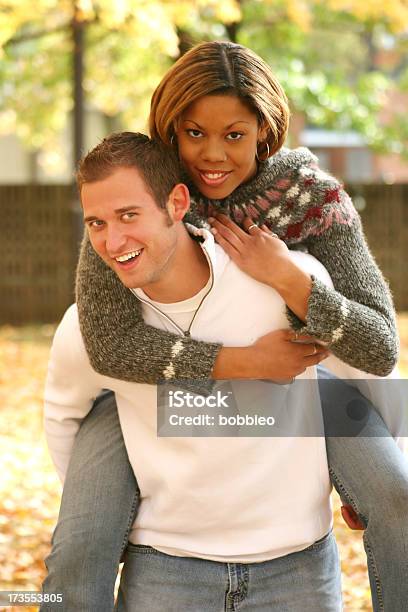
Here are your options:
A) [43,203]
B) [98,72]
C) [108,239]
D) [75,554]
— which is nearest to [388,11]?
[108,239]

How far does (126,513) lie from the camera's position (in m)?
2.94

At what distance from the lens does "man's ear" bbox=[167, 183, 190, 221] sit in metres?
2.82

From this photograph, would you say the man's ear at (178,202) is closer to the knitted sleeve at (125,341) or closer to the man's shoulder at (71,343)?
the knitted sleeve at (125,341)

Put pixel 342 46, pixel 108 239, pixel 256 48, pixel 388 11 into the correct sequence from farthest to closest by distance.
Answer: pixel 342 46 < pixel 256 48 < pixel 388 11 < pixel 108 239

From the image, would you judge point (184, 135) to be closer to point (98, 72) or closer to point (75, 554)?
point (75, 554)

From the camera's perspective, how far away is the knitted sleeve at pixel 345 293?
9.04ft

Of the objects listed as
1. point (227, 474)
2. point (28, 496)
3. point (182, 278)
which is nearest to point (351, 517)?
point (227, 474)

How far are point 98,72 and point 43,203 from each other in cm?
385

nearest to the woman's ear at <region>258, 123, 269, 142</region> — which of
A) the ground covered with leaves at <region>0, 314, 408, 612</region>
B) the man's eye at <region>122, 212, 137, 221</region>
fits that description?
Result: the man's eye at <region>122, 212, 137, 221</region>

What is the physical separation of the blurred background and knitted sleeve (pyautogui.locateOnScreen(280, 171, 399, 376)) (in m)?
1.95

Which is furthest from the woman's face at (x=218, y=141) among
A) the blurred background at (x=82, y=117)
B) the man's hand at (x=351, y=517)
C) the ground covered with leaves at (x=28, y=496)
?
the blurred background at (x=82, y=117)

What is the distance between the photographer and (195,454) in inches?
113

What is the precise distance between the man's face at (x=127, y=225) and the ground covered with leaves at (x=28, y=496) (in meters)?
2.00

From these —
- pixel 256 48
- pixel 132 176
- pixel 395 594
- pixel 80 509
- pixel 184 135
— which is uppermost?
pixel 256 48
